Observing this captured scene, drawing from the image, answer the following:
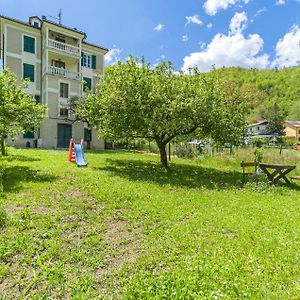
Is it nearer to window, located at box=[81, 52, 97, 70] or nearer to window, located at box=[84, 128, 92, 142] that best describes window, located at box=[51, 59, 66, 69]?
window, located at box=[81, 52, 97, 70]

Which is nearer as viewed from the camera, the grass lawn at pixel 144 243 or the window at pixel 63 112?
the grass lawn at pixel 144 243

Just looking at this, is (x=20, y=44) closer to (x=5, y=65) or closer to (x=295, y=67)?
(x=5, y=65)

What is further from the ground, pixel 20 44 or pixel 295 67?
pixel 295 67

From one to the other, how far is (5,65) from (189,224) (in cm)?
2786

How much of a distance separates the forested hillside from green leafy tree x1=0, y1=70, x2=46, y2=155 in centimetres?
8702

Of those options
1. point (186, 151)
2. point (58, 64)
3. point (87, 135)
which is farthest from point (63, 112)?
point (186, 151)

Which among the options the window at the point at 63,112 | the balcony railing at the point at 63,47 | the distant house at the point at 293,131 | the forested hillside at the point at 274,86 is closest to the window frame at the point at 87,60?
the balcony railing at the point at 63,47

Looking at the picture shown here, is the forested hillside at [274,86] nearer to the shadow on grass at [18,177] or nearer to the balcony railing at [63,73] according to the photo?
the balcony railing at [63,73]

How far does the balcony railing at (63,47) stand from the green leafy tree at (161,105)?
18.4 meters

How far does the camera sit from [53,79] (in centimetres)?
2948

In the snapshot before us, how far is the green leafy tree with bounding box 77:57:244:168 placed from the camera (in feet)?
41.8

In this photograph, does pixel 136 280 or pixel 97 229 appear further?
pixel 97 229

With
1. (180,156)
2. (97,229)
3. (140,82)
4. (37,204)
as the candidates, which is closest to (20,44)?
(180,156)

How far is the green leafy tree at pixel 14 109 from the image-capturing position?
1063 cm
